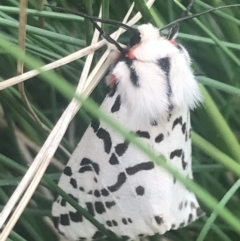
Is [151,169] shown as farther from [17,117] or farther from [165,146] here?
[17,117]

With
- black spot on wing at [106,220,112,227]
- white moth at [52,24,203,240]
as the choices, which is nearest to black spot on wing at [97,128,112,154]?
white moth at [52,24,203,240]

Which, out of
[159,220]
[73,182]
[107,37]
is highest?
[107,37]

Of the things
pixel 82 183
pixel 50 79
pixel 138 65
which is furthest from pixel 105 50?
pixel 50 79

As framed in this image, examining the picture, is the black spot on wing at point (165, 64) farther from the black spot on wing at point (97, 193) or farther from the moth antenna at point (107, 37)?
the black spot on wing at point (97, 193)

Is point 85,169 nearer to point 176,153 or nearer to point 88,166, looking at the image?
point 88,166

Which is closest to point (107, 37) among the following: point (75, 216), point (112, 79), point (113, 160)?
point (112, 79)

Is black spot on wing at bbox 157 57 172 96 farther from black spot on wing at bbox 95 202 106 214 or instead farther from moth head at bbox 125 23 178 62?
black spot on wing at bbox 95 202 106 214

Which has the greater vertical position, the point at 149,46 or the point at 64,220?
the point at 149,46
